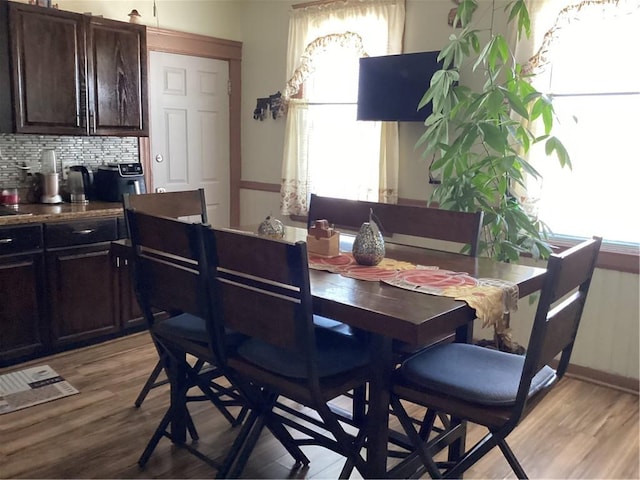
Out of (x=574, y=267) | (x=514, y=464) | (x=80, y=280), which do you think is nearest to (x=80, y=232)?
(x=80, y=280)

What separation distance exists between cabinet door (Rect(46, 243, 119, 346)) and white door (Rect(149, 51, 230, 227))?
1137 mm

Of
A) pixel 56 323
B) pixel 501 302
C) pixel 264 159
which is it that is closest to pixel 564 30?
pixel 501 302

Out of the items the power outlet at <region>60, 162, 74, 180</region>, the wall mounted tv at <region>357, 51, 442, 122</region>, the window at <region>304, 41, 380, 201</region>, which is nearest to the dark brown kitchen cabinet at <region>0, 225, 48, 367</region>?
the power outlet at <region>60, 162, 74, 180</region>

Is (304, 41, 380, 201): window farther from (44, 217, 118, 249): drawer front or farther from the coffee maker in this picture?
the coffee maker

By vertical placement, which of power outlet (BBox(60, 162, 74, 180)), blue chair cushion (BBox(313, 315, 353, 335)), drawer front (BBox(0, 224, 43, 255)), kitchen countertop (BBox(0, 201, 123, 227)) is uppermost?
power outlet (BBox(60, 162, 74, 180))

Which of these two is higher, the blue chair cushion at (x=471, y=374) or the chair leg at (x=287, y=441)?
the blue chair cushion at (x=471, y=374)

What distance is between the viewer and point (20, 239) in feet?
10.5

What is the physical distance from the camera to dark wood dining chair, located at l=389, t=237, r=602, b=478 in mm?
1640

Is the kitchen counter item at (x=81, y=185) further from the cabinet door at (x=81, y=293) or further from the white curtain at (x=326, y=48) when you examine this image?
the white curtain at (x=326, y=48)

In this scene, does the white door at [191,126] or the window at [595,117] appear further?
the white door at [191,126]

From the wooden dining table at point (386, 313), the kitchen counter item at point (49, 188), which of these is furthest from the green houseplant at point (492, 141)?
the kitchen counter item at point (49, 188)

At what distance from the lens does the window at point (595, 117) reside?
3.03 m

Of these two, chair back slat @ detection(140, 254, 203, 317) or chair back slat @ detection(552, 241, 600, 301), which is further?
chair back slat @ detection(140, 254, 203, 317)

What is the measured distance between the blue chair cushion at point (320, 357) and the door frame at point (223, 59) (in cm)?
278
